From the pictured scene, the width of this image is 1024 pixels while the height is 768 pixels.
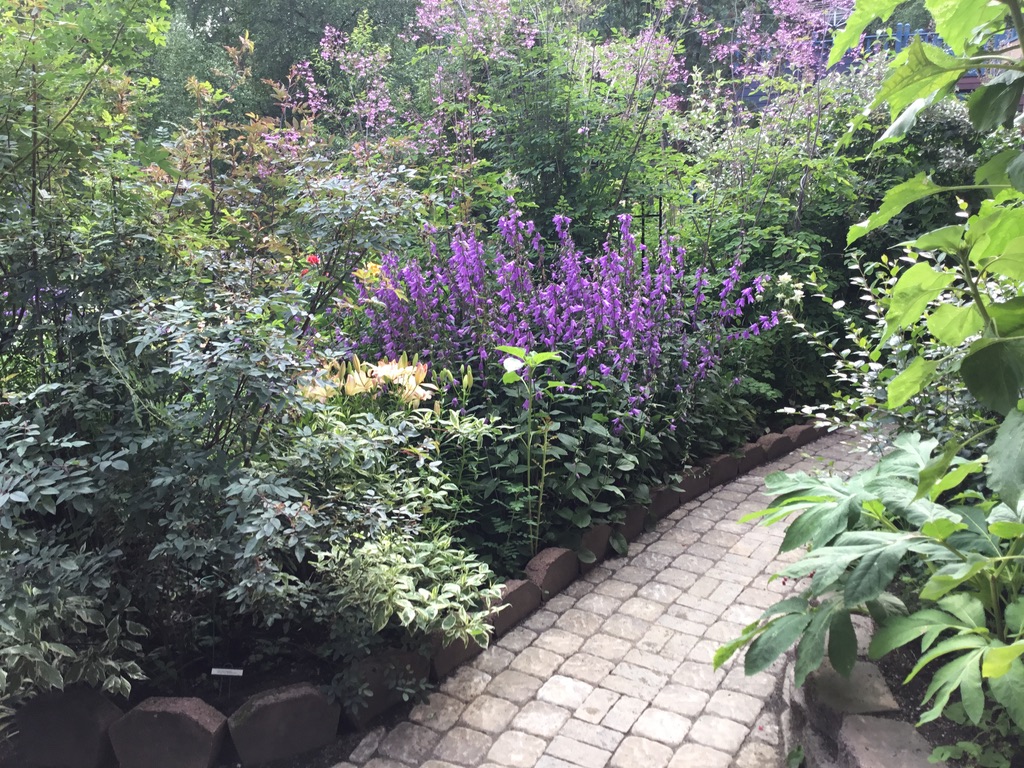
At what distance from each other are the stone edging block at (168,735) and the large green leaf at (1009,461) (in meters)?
2.31

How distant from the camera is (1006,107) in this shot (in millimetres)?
1234

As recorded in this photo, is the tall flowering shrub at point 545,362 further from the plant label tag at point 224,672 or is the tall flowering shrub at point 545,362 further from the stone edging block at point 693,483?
the plant label tag at point 224,672

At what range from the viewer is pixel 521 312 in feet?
13.3

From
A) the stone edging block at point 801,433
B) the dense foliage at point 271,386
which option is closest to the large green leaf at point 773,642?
the dense foliage at point 271,386

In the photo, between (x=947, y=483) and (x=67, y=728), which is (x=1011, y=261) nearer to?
(x=947, y=483)

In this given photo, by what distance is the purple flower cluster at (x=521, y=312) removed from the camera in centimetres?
403

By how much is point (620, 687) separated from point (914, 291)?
212cm

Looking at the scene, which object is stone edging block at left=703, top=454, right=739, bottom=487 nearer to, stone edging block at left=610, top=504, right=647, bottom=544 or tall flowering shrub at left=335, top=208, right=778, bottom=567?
tall flowering shrub at left=335, top=208, right=778, bottom=567

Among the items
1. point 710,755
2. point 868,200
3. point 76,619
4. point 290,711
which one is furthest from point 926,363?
point 868,200

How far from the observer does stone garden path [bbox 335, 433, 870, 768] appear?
8.70 feet

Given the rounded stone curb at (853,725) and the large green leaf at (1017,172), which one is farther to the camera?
the rounded stone curb at (853,725)

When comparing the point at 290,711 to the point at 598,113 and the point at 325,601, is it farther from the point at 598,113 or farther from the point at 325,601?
the point at 598,113

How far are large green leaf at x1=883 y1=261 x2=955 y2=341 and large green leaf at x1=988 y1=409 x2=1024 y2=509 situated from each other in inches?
9.0

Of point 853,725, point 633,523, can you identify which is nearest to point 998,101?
point 853,725
